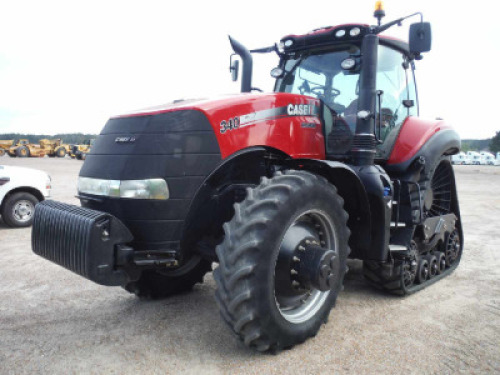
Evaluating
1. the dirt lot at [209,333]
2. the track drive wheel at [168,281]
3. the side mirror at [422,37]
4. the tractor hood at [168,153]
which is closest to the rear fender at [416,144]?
the side mirror at [422,37]

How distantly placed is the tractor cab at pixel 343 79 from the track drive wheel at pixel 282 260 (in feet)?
3.60

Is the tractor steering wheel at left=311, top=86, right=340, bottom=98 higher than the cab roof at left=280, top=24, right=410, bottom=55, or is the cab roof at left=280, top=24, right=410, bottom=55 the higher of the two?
the cab roof at left=280, top=24, right=410, bottom=55

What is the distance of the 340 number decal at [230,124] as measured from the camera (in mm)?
3178

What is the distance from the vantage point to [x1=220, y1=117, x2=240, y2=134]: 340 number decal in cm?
318

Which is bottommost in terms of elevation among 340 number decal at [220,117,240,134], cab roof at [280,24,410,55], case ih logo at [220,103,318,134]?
340 number decal at [220,117,240,134]

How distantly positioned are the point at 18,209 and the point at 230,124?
713cm

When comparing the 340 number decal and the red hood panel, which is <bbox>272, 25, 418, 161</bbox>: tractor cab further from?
the 340 number decal

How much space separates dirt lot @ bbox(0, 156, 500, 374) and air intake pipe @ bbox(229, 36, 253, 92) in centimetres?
238

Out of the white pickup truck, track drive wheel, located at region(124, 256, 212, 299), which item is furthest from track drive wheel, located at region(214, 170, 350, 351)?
the white pickup truck

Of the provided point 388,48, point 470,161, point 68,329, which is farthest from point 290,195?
point 470,161

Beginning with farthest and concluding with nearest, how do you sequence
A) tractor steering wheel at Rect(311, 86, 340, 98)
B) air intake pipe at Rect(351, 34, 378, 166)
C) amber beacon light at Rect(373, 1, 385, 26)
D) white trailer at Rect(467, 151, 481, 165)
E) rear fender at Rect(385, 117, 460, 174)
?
white trailer at Rect(467, 151, 481, 165) < rear fender at Rect(385, 117, 460, 174) < tractor steering wheel at Rect(311, 86, 340, 98) < amber beacon light at Rect(373, 1, 385, 26) < air intake pipe at Rect(351, 34, 378, 166)

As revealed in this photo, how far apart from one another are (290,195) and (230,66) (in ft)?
8.13

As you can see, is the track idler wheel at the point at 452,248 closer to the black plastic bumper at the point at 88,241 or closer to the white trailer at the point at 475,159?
the black plastic bumper at the point at 88,241

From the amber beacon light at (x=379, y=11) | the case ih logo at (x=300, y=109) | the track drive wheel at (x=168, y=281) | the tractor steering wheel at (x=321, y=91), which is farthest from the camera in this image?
→ the tractor steering wheel at (x=321, y=91)
